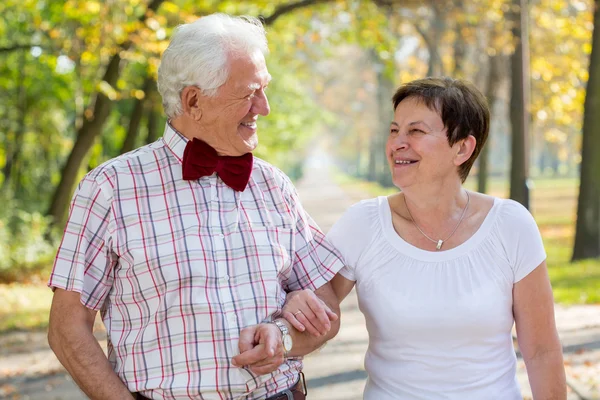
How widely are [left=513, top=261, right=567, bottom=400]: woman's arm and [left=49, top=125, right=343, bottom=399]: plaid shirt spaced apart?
926mm

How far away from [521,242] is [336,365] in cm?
504

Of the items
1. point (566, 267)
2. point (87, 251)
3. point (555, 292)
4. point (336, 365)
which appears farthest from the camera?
point (566, 267)

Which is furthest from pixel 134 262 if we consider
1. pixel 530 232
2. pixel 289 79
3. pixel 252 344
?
pixel 289 79

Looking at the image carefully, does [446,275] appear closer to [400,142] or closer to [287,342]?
[400,142]

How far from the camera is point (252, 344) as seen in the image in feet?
9.04

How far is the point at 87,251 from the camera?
272 centimetres

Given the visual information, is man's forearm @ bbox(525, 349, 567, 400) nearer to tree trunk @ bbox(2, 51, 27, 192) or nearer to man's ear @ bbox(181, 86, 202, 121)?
man's ear @ bbox(181, 86, 202, 121)

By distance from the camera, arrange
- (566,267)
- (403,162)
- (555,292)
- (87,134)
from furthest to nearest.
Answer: (87,134)
(566,267)
(555,292)
(403,162)

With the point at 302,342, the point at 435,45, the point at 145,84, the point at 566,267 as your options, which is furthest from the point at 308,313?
the point at 435,45

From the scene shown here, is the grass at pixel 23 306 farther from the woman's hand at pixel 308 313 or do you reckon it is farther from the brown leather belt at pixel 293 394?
the woman's hand at pixel 308 313

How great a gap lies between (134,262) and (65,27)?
12.3 metres

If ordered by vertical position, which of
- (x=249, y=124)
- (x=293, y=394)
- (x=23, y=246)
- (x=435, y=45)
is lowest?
(x=23, y=246)

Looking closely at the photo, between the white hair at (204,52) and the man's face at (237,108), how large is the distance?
3 centimetres

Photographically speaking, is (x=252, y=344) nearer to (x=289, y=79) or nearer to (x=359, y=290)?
(x=359, y=290)
